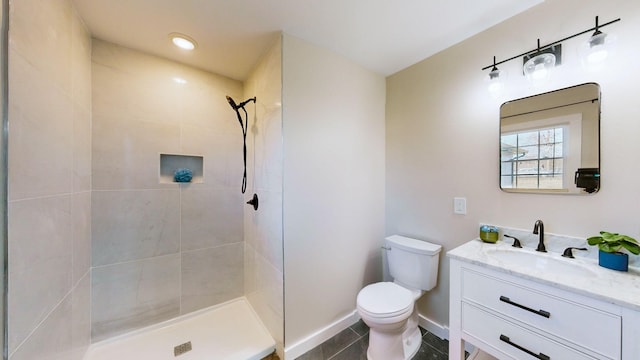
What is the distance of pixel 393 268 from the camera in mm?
1769

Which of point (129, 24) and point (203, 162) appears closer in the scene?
point (129, 24)

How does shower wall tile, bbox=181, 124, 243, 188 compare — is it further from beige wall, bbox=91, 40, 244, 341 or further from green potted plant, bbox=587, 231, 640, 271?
green potted plant, bbox=587, 231, 640, 271

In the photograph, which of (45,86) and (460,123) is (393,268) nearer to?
(460,123)

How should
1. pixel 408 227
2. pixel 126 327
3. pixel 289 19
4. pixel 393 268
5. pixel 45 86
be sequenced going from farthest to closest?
→ pixel 408 227 < pixel 393 268 < pixel 126 327 < pixel 289 19 < pixel 45 86

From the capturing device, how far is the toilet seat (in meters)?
1.33

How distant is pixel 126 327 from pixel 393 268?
2.18 metres

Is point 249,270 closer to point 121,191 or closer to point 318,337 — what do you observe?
point 318,337

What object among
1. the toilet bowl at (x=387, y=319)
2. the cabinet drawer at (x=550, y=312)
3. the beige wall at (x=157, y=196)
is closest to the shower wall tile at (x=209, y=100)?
the beige wall at (x=157, y=196)

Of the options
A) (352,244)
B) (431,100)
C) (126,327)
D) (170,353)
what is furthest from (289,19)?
(126,327)

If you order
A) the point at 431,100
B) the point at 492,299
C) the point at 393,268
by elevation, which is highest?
the point at 431,100

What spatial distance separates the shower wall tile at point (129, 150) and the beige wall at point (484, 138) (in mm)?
2023

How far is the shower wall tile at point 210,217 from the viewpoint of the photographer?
1879 mm

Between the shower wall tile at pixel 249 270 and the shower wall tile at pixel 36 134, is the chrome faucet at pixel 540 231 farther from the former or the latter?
the shower wall tile at pixel 36 134

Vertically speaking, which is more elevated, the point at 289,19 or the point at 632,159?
the point at 289,19
